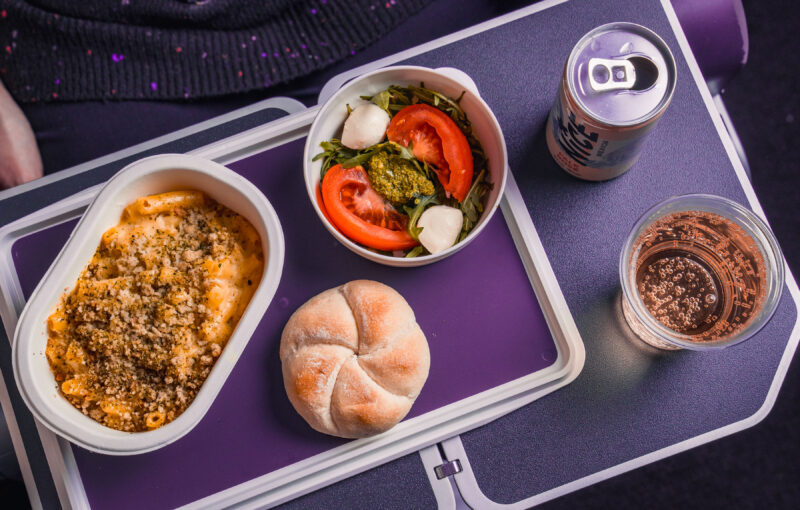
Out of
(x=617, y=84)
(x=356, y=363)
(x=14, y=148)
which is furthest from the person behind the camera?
(x=14, y=148)

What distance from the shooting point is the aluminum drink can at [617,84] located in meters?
0.81

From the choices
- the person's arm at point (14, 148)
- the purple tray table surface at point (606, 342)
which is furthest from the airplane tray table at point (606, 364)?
the person's arm at point (14, 148)

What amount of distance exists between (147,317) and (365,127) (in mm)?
447

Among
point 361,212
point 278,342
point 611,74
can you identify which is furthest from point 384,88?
point 278,342

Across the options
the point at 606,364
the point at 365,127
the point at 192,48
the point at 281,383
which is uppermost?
the point at 192,48

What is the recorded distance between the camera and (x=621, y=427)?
101 centimetres

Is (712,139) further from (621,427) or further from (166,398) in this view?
(166,398)

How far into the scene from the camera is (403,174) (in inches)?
37.3

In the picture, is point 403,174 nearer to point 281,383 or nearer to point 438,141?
point 438,141

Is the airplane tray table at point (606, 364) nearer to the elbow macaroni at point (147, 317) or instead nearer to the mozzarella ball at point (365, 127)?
the elbow macaroni at point (147, 317)

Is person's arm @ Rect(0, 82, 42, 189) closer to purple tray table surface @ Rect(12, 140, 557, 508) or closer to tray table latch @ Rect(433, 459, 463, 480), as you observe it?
purple tray table surface @ Rect(12, 140, 557, 508)

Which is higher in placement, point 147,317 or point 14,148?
point 14,148

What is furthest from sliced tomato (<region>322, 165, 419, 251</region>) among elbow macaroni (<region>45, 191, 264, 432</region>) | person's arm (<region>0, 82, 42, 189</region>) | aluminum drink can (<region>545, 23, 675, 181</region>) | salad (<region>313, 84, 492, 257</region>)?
person's arm (<region>0, 82, 42, 189</region>)

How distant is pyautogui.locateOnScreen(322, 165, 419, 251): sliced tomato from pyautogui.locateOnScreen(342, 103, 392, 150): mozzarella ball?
0.13 feet
